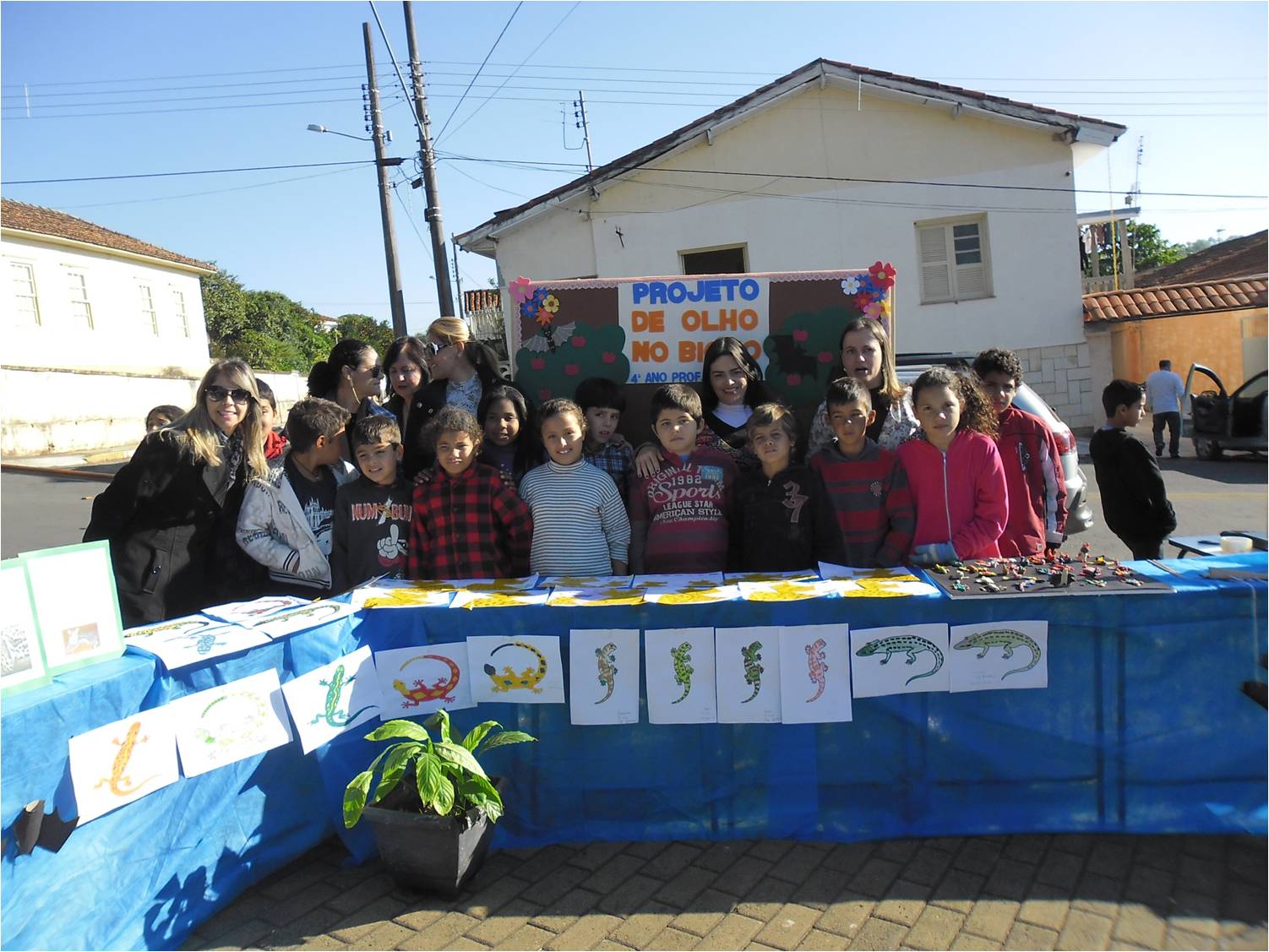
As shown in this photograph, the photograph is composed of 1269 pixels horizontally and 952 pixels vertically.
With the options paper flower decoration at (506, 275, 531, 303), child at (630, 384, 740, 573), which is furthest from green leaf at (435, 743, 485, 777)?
paper flower decoration at (506, 275, 531, 303)

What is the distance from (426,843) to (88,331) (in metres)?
27.4

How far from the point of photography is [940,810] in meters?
3.18

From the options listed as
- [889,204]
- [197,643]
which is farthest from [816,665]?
[889,204]

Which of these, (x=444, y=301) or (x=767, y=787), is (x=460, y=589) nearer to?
(x=767, y=787)

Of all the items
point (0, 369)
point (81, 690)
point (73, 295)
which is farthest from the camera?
point (73, 295)

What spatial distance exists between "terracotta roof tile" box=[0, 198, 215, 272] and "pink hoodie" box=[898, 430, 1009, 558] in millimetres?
26626

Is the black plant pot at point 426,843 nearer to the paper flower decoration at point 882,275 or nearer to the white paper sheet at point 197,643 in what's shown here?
the white paper sheet at point 197,643

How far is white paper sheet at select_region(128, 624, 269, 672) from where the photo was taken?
2.73 meters

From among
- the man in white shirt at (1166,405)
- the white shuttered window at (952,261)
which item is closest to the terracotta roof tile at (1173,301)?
the white shuttered window at (952,261)

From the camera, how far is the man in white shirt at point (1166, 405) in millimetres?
13836

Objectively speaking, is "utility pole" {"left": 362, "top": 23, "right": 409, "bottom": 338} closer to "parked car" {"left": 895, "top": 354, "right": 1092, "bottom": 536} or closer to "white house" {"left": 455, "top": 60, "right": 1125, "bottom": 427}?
"white house" {"left": 455, "top": 60, "right": 1125, "bottom": 427}

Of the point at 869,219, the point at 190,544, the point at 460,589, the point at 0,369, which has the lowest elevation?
the point at 460,589

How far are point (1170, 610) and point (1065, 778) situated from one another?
702 millimetres

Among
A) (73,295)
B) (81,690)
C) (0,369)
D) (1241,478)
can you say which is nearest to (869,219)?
(1241,478)
